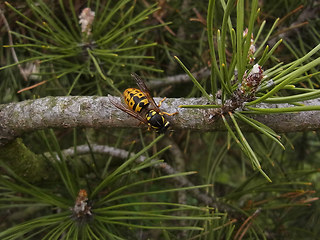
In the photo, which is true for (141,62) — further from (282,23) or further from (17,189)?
(17,189)

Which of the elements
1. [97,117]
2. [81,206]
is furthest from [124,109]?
[81,206]

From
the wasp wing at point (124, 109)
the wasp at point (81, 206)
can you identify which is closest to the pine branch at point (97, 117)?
the wasp wing at point (124, 109)

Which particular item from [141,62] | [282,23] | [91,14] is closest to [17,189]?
[91,14]

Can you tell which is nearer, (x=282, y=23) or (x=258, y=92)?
A: (x=258, y=92)

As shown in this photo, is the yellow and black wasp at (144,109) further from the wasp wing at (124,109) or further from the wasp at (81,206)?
the wasp at (81,206)

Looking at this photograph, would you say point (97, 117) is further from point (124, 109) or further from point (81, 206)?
point (81, 206)

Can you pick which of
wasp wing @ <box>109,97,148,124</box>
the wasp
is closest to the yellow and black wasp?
wasp wing @ <box>109,97,148,124</box>
